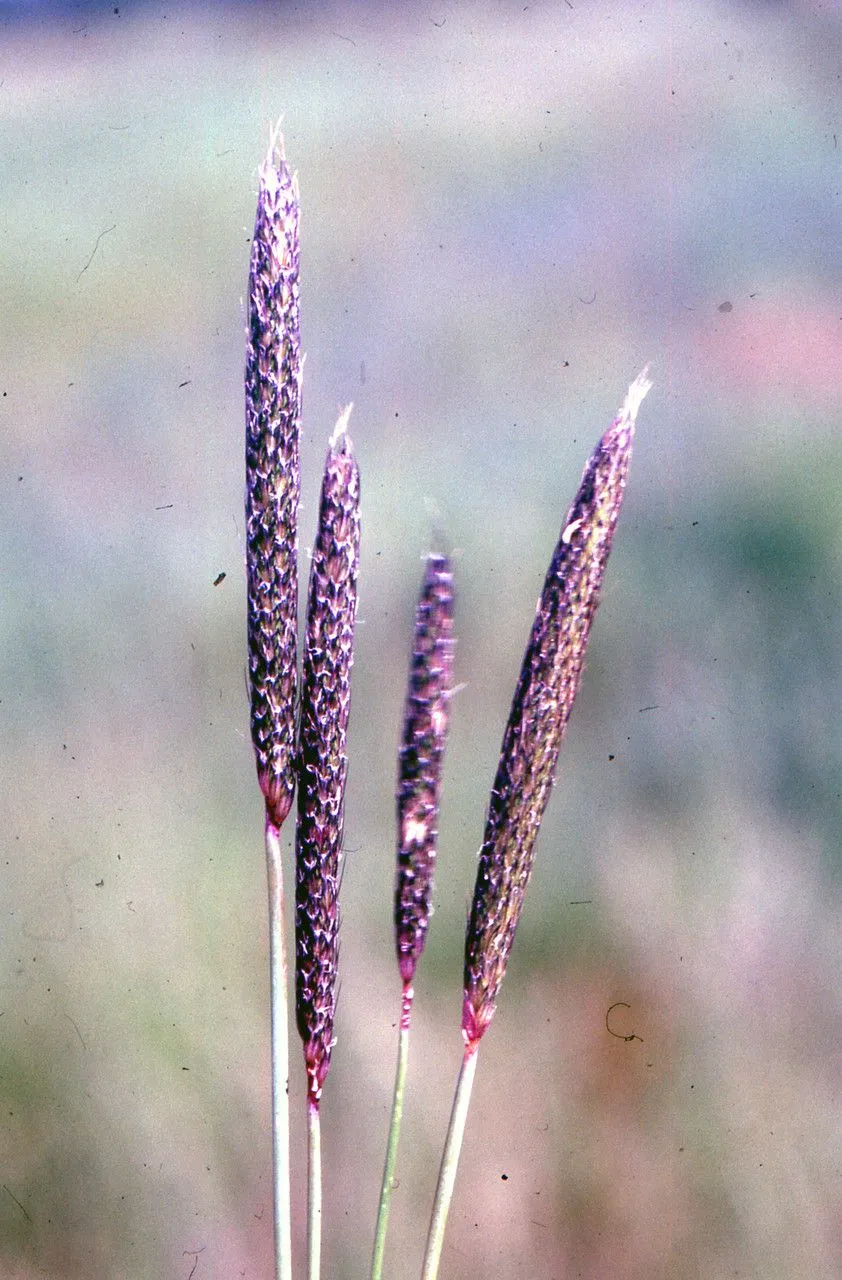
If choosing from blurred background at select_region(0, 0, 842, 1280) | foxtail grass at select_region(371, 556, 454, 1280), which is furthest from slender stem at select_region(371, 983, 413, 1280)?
blurred background at select_region(0, 0, 842, 1280)

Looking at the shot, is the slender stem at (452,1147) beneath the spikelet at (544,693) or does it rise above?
beneath

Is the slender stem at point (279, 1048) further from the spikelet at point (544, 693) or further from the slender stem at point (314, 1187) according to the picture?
the spikelet at point (544, 693)

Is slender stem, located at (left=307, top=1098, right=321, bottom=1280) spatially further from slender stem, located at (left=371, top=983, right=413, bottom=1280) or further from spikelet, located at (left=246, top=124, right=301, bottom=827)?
spikelet, located at (left=246, top=124, right=301, bottom=827)

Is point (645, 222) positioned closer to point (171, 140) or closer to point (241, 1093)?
point (171, 140)

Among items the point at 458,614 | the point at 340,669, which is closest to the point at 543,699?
the point at 340,669

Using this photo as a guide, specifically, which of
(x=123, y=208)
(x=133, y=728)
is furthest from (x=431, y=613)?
(x=123, y=208)

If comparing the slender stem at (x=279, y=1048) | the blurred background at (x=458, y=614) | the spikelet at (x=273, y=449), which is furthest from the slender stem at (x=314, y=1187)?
the spikelet at (x=273, y=449)

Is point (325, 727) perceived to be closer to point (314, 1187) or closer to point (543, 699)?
point (543, 699)
